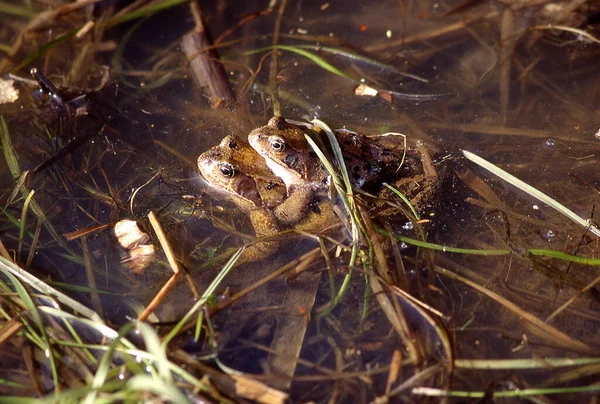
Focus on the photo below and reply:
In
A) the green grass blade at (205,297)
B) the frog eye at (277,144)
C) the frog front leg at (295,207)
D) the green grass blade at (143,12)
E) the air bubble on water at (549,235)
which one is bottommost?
the air bubble on water at (549,235)

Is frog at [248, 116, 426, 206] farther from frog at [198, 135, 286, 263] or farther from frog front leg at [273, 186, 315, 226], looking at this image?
frog at [198, 135, 286, 263]

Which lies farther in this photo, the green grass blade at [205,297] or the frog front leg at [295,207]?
the frog front leg at [295,207]

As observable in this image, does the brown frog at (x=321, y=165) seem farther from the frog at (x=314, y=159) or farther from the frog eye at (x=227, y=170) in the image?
the frog eye at (x=227, y=170)

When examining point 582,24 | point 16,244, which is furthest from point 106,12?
point 582,24

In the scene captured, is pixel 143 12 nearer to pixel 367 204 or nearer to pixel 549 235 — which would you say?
pixel 367 204

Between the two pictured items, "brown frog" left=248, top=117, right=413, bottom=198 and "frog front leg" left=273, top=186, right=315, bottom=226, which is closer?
"brown frog" left=248, top=117, right=413, bottom=198

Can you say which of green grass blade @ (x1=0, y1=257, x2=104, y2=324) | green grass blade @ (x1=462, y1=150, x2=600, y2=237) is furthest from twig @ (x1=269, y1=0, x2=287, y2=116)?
green grass blade @ (x1=0, y1=257, x2=104, y2=324)

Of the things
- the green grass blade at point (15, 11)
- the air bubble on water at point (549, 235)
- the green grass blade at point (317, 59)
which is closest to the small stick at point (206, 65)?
the green grass blade at point (317, 59)

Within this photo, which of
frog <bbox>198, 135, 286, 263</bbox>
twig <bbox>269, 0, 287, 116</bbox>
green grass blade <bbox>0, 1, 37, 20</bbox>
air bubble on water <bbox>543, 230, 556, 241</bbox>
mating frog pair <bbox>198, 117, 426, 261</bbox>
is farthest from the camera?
green grass blade <bbox>0, 1, 37, 20</bbox>
